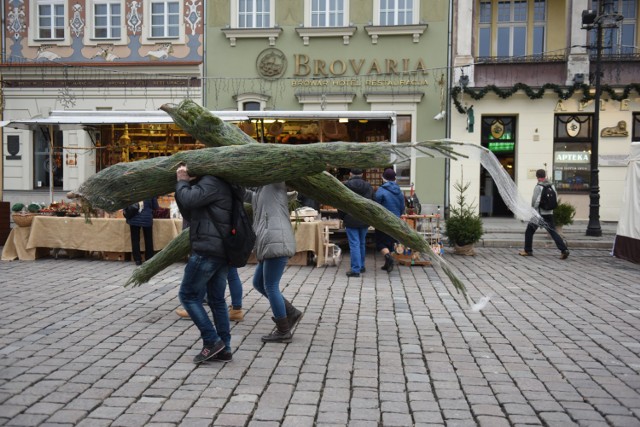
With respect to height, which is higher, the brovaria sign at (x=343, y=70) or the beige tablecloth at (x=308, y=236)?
the brovaria sign at (x=343, y=70)

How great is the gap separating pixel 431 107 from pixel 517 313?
11.4 m

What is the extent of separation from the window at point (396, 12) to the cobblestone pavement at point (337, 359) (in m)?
11.1

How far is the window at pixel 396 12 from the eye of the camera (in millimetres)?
17266

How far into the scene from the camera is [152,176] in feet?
16.1

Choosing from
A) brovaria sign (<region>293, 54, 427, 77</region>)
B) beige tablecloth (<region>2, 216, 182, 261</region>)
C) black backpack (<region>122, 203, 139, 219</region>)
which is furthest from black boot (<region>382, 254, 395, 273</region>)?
brovaria sign (<region>293, 54, 427, 77</region>)

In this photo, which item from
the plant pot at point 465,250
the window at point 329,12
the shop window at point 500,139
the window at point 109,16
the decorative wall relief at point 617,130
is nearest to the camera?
the plant pot at point 465,250

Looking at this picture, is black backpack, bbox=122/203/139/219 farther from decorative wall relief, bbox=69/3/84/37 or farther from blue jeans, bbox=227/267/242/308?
decorative wall relief, bbox=69/3/84/37

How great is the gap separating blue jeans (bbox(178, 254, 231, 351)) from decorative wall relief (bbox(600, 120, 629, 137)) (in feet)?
50.0

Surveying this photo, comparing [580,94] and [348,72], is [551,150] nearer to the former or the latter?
[580,94]

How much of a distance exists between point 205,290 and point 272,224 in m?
0.86

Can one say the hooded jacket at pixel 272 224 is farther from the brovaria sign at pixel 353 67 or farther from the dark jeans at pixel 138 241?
the brovaria sign at pixel 353 67

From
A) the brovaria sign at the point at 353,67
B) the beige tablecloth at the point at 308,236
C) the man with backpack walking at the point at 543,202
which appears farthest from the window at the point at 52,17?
the man with backpack walking at the point at 543,202

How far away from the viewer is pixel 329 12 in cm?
1758

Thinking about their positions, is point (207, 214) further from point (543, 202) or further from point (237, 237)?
point (543, 202)
